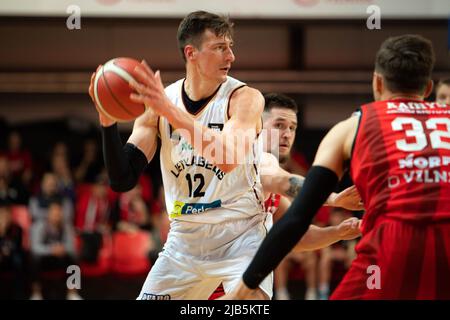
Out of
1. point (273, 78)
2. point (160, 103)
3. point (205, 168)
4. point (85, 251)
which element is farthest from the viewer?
point (273, 78)

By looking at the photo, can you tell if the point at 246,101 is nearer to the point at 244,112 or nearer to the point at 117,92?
the point at 244,112

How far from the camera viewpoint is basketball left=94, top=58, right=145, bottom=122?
4.38 meters

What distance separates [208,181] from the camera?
4.96 metres

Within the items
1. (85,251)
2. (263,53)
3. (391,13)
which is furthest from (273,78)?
(85,251)

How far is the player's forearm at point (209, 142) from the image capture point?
4.19m

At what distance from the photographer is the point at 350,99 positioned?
13453 mm

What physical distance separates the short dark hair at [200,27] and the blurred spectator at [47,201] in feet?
21.6

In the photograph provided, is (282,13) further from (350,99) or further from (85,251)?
(85,251)

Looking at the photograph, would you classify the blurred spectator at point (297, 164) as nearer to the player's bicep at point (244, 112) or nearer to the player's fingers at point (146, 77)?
the player's bicep at point (244, 112)

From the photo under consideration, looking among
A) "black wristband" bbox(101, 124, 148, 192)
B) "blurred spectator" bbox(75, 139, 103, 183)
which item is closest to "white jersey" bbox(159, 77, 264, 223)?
"black wristband" bbox(101, 124, 148, 192)

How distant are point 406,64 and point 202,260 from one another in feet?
6.94

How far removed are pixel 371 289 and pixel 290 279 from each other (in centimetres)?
773

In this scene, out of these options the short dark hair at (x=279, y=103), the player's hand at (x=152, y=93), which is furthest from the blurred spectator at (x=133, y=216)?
the player's hand at (x=152, y=93)
